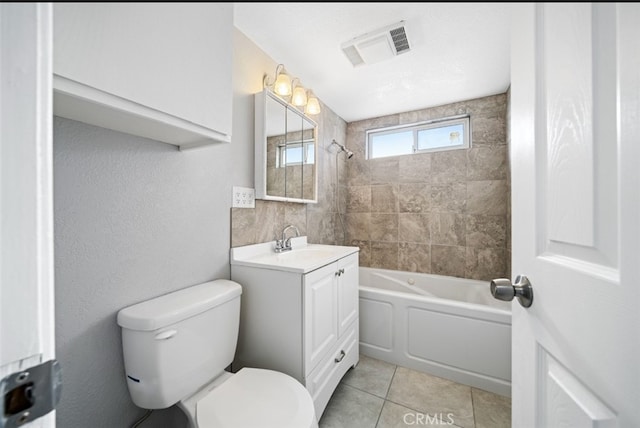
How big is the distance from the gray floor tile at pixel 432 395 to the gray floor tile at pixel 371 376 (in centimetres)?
5

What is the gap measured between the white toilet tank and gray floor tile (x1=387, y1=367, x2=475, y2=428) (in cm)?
119

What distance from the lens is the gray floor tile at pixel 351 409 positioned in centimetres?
137

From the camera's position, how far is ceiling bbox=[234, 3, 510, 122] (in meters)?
1.34

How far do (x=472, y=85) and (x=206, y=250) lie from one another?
2.41 meters

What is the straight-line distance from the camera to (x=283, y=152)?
69.0 inches

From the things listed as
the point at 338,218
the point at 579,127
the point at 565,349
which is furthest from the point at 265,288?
the point at 338,218

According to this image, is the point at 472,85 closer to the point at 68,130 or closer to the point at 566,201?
the point at 566,201

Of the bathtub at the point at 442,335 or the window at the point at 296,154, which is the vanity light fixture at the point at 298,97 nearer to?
the window at the point at 296,154

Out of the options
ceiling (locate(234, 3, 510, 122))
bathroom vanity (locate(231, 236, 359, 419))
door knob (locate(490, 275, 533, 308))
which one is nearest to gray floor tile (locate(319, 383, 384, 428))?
bathroom vanity (locate(231, 236, 359, 419))

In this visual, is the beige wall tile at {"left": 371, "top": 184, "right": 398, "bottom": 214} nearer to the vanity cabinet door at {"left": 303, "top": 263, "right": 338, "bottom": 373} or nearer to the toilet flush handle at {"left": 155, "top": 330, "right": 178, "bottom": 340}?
the vanity cabinet door at {"left": 303, "top": 263, "right": 338, "bottom": 373}

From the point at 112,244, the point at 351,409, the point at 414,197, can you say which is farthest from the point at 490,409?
the point at 112,244

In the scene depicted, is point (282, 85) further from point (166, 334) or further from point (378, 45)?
point (166, 334)

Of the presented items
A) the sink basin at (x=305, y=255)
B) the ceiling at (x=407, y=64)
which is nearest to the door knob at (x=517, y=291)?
the sink basin at (x=305, y=255)

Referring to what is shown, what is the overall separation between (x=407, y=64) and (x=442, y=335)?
1.96m
